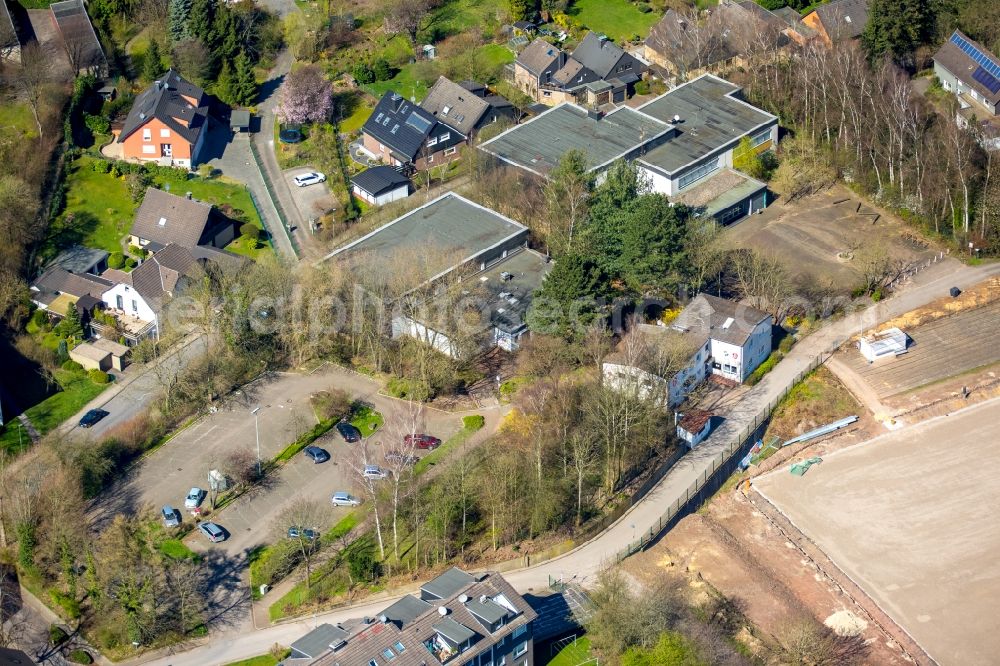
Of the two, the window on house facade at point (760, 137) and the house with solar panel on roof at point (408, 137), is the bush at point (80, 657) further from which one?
the window on house facade at point (760, 137)

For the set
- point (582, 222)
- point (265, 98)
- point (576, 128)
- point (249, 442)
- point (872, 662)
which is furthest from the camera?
point (265, 98)

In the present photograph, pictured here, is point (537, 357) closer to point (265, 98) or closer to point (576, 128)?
point (576, 128)

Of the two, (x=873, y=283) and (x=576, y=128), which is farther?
(x=576, y=128)

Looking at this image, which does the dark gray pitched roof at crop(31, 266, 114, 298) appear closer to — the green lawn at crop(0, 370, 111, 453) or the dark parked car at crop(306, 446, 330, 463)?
the green lawn at crop(0, 370, 111, 453)

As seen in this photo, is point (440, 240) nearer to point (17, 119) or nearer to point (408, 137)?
point (408, 137)

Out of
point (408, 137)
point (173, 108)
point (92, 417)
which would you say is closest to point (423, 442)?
point (92, 417)

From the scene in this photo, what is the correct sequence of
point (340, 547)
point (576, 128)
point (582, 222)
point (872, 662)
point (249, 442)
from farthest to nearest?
1. point (576, 128)
2. point (582, 222)
3. point (249, 442)
4. point (340, 547)
5. point (872, 662)

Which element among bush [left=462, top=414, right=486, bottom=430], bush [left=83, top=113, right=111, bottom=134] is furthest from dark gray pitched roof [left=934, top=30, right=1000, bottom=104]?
bush [left=83, top=113, right=111, bottom=134]

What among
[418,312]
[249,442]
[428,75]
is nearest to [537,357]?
[418,312]
